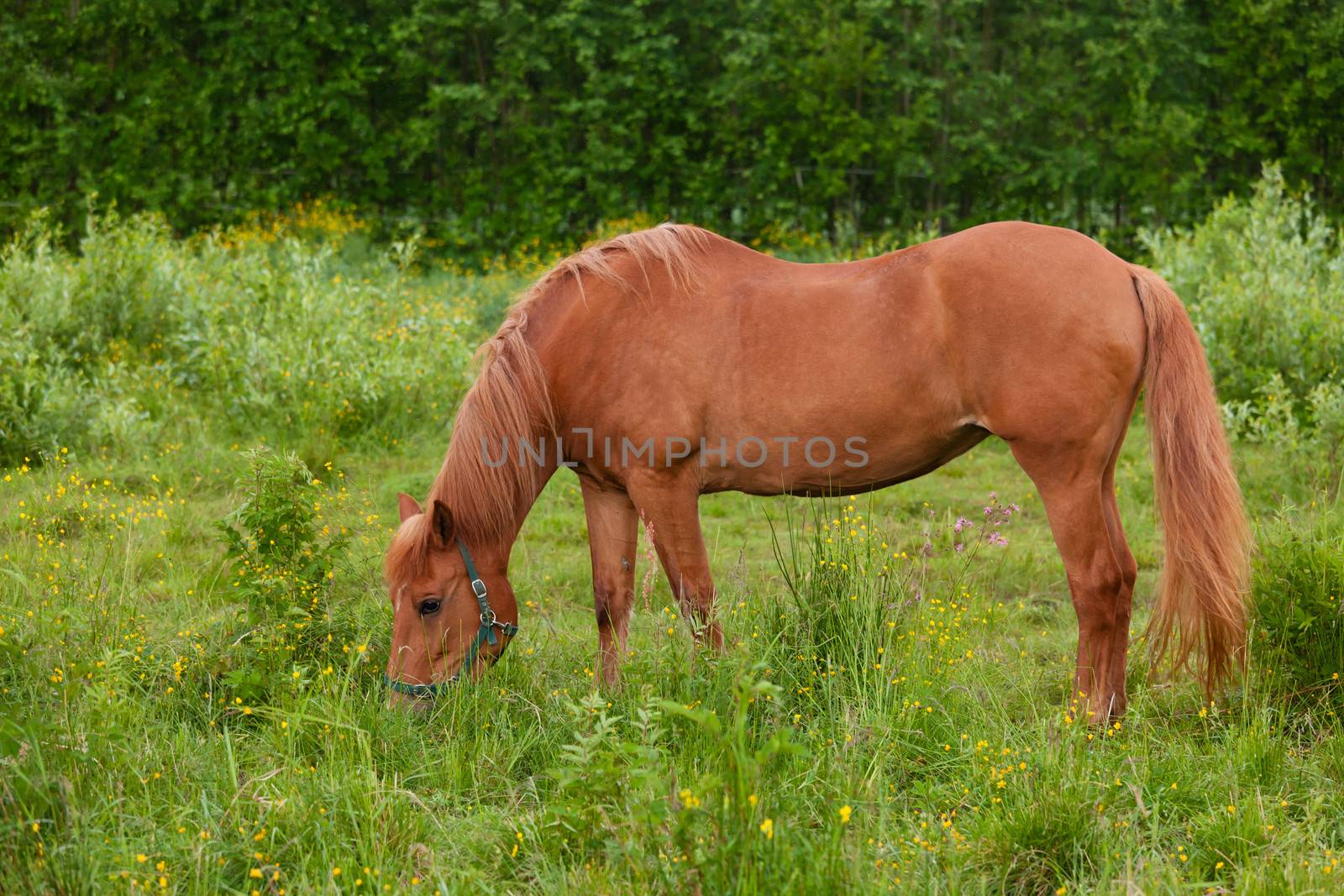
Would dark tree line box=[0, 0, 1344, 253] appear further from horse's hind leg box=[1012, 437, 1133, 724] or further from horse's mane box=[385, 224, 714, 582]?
horse's hind leg box=[1012, 437, 1133, 724]

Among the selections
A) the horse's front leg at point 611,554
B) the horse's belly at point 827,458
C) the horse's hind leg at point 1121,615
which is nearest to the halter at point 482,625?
the horse's front leg at point 611,554

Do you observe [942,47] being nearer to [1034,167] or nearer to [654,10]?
[1034,167]

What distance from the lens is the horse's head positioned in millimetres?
3523

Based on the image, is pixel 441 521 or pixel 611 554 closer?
pixel 441 521

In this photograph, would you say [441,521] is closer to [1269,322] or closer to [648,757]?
[648,757]

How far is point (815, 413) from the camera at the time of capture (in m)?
3.76

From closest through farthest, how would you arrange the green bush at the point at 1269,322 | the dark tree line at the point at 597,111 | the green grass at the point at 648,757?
the green grass at the point at 648,757 → the green bush at the point at 1269,322 → the dark tree line at the point at 597,111

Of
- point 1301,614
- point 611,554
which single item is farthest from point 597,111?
point 1301,614

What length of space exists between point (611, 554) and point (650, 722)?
1.18 m

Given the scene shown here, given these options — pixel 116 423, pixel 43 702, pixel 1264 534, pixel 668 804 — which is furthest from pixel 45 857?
pixel 116 423

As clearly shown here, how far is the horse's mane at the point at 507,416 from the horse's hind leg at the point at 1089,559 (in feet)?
4.61

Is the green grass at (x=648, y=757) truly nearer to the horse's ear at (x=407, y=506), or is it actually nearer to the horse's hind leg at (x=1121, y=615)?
the horse's hind leg at (x=1121, y=615)

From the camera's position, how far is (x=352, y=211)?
1298 centimetres

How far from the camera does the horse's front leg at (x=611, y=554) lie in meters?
4.07
